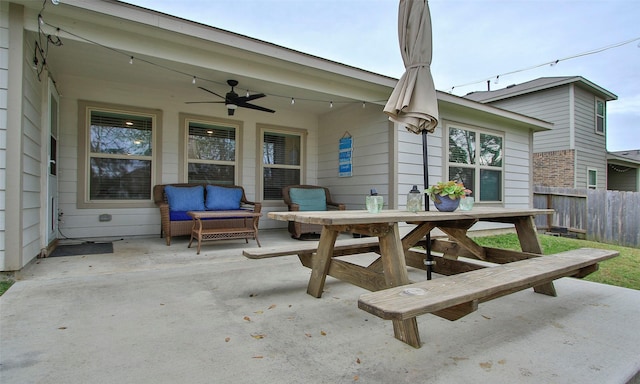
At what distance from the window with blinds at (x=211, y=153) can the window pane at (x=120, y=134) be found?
0.68m

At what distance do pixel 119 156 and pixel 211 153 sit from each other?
1401 millimetres

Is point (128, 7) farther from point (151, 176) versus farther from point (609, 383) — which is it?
point (609, 383)

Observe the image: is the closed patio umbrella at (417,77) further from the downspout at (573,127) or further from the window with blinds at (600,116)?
A: the window with blinds at (600,116)

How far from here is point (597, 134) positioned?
36.9ft

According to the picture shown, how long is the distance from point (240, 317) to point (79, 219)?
13.3ft

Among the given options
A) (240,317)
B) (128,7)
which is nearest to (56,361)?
(240,317)

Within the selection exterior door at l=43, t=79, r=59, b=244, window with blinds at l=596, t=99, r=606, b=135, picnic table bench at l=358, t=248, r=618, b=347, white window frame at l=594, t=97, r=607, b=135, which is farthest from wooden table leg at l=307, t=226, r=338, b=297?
window with blinds at l=596, t=99, r=606, b=135

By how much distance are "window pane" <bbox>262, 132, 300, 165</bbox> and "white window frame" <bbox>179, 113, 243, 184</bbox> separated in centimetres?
52

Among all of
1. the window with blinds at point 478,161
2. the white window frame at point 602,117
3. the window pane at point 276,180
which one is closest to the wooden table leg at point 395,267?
the window with blinds at point 478,161

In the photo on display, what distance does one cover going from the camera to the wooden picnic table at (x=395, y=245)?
1810 millimetres

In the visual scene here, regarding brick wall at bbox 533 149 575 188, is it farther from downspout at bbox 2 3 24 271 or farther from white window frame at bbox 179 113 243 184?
downspout at bbox 2 3 24 271

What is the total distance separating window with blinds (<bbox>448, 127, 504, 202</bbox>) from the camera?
595 centimetres

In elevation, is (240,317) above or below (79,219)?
below

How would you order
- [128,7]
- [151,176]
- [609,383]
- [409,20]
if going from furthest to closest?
[151,176] < [128,7] < [409,20] < [609,383]
